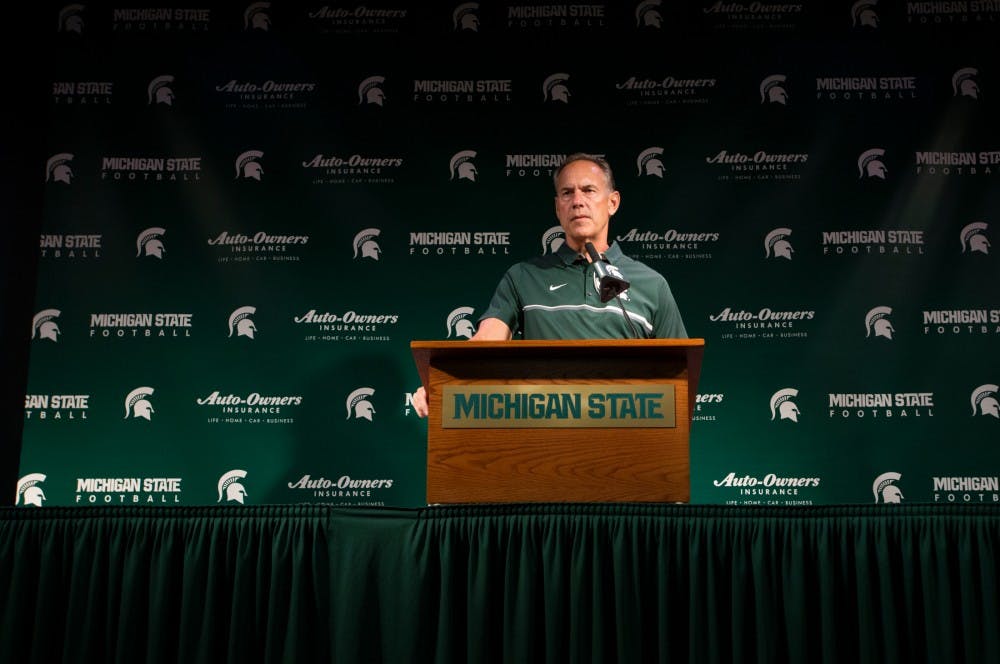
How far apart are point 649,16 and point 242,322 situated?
2.18m

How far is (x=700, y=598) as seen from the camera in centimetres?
171


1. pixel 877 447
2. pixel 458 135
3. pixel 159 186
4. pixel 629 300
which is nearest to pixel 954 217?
pixel 877 447

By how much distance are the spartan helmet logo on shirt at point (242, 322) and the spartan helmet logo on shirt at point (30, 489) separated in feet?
3.09

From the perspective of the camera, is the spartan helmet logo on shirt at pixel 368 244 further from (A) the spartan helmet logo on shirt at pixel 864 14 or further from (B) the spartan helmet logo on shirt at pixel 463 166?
(A) the spartan helmet logo on shirt at pixel 864 14

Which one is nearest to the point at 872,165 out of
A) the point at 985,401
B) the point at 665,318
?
the point at 985,401

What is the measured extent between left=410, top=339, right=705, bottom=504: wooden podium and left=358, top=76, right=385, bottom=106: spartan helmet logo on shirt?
2.35 meters

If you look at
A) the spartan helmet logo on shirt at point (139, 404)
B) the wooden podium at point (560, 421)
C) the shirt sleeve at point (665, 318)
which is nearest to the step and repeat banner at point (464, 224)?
the spartan helmet logo on shirt at point (139, 404)

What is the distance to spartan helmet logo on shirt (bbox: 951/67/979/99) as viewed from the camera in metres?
3.88

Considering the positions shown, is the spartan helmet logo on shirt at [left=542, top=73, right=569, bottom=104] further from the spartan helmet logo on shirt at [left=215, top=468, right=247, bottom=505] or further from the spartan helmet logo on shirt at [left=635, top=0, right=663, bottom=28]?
the spartan helmet logo on shirt at [left=215, top=468, right=247, bottom=505]

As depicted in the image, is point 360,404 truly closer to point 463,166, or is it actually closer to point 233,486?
point 233,486

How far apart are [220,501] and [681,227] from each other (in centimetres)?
216

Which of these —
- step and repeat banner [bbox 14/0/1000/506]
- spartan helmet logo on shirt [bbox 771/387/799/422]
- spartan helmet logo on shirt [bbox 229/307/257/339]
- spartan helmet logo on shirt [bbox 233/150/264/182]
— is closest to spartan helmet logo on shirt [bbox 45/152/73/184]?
step and repeat banner [bbox 14/0/1000/506]

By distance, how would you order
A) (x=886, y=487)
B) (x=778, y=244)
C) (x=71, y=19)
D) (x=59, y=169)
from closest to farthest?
1. (x=886, y=487)
2. (x=778, y=244)
3. (x=59, y=169)
4. (x=71, y=19)

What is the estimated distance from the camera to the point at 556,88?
3.99 metres
